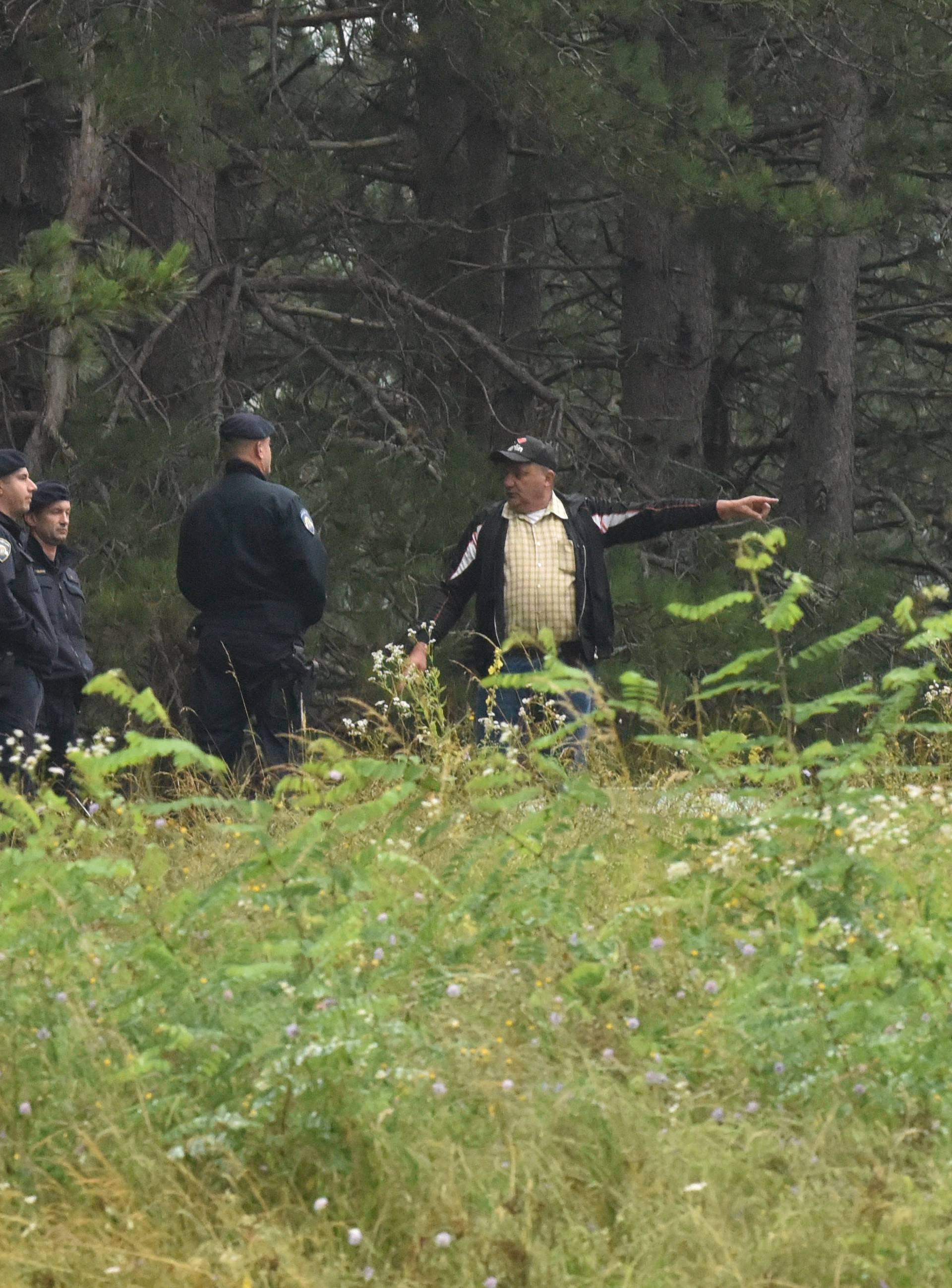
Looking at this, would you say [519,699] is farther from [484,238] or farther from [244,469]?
[484,238]

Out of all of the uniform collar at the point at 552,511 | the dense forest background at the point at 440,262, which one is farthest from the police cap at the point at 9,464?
the uniform collar at the point at 552,511

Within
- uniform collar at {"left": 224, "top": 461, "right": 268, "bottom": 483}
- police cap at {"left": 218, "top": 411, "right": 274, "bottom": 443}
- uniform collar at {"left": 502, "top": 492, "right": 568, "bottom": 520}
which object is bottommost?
uniform collar at {"left": 502, "top": 492, "right": 568, "bottom": 520}

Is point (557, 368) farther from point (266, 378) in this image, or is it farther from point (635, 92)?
point (635, 92)

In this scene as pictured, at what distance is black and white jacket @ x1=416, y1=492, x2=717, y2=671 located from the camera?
289 inches

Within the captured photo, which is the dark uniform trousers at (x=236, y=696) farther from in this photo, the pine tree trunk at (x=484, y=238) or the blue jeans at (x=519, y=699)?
the pine tree trunk at (x=484, y=238)

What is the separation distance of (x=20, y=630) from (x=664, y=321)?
24.9 ft

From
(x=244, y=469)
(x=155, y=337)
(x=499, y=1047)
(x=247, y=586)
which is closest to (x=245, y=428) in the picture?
Result: (x=244, y=469)

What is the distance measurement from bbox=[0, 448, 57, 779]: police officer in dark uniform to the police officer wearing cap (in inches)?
58.7

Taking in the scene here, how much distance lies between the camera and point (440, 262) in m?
13.1

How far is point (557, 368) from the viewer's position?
48.4ft

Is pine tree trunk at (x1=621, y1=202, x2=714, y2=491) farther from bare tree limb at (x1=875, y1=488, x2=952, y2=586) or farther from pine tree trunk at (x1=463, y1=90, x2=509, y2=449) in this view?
bare tree limb at (x1=875, y1=488, x2=952, y2=586)

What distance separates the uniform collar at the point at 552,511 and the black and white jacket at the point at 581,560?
0.02 metres

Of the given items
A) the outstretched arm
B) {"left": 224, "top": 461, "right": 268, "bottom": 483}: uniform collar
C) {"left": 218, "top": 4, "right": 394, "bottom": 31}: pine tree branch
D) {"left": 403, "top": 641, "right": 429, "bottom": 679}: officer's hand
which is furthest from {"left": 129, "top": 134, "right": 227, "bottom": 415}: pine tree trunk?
{"left": 403, "top": 641, "right": 429, "bottom": 679}: officer's hand

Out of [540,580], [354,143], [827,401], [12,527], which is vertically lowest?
[540,580]
